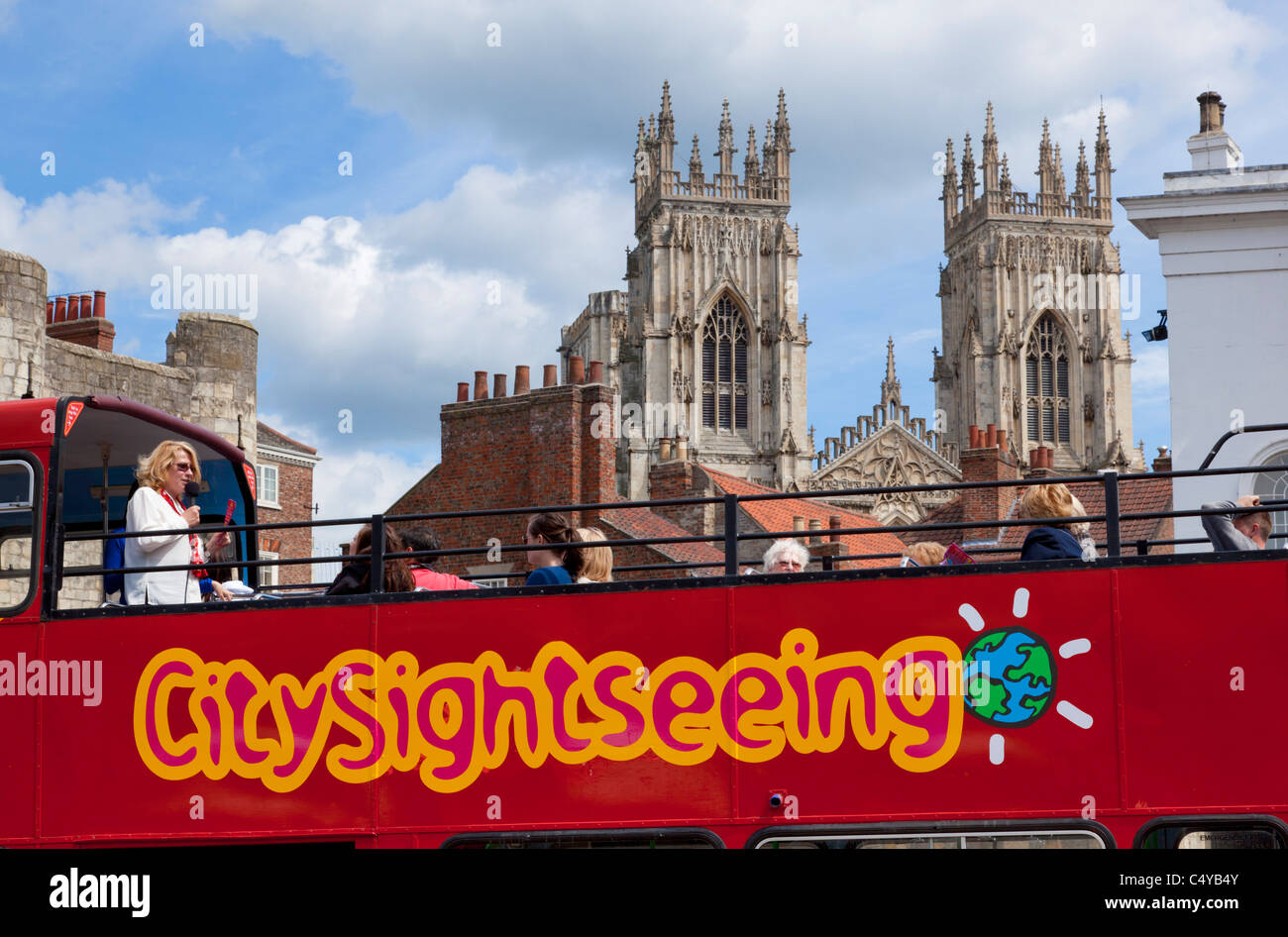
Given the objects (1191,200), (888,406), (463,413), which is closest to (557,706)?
(1191,200)

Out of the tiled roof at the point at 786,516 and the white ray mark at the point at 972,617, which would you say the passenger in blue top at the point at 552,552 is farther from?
the tiled roof at the point at 786,516

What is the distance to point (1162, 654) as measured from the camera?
6551 millimetres

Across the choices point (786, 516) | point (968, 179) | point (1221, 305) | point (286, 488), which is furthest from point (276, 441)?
point (968, 179)

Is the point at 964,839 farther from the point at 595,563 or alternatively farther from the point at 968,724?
the point at 595,563

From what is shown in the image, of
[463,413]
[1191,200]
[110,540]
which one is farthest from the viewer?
[463,413]

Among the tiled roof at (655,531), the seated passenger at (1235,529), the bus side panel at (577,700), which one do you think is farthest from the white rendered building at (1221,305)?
the bus side panel at (577,700)

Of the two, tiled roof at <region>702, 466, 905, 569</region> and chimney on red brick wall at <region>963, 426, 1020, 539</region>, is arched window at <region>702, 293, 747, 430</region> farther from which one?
chimney on red brick wall at <region>963, 426, 1020, 539</region>

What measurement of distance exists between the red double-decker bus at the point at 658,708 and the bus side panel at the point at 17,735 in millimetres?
15

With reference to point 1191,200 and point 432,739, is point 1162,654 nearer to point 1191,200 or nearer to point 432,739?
point 432,739

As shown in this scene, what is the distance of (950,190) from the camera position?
3895 inches

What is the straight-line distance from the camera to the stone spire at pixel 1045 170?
311 ft
